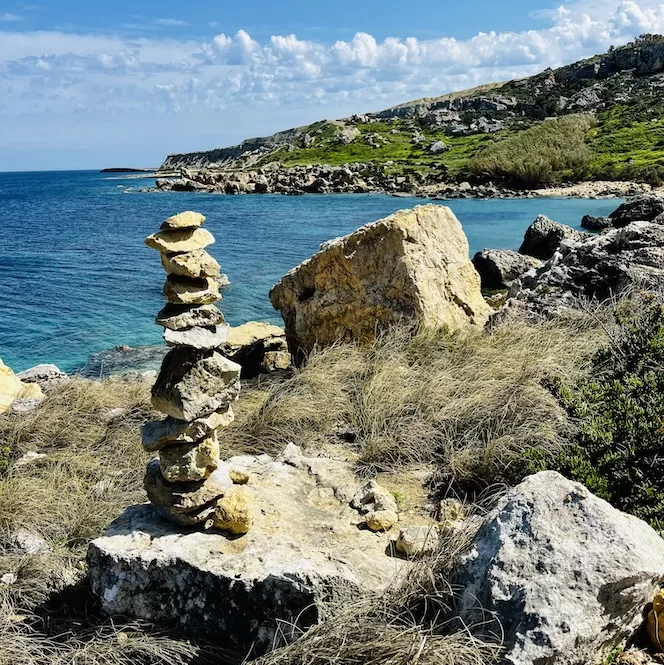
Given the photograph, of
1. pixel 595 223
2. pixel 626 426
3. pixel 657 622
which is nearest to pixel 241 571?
pixel 657 622

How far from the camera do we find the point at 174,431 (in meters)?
4.11

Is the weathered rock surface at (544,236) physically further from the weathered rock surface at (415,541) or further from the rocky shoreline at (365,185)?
the rocky shoreline at (365,185)

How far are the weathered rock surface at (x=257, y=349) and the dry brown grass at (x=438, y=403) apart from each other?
112 inches

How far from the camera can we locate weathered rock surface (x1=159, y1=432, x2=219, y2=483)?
4.13m

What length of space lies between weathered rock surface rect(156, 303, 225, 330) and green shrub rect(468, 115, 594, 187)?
178ft

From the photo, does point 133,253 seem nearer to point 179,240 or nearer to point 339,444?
point 339,444

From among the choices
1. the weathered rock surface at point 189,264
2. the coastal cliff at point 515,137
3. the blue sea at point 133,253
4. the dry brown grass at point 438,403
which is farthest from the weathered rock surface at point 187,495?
the coastal cliff at point 515,137

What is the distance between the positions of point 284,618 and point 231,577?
0.39m

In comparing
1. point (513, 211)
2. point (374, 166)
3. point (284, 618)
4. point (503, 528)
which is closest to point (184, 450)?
point (284, 618)

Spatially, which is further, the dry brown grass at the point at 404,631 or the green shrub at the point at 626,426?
the green shrub at the point at 626,426

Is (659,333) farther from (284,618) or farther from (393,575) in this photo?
(284,618)

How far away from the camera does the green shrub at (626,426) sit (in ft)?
14.2

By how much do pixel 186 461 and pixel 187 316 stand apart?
952 mm

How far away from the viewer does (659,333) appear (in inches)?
235
